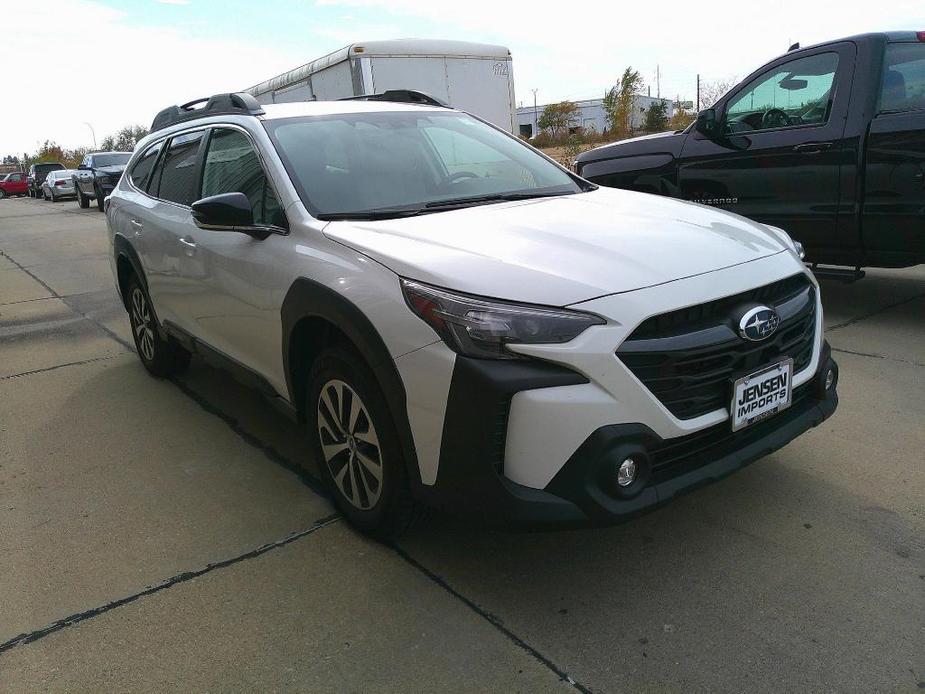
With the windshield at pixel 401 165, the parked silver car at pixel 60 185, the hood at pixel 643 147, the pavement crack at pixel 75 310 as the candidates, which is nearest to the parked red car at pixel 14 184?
the parked silver car at pixel 60 185

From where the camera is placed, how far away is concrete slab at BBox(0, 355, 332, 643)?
2898mm

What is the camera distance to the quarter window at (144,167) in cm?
503

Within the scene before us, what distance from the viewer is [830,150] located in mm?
5359

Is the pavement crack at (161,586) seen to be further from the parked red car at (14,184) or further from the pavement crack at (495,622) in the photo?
the parked red car at (14,184)

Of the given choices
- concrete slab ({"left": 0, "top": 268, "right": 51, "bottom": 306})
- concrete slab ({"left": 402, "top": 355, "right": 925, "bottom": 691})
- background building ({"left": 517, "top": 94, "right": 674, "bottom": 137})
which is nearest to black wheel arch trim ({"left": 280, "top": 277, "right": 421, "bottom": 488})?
concrete slab ({"left": 402, "top": 355, "right": 925, "bottom": 691})

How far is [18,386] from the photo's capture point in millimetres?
5332

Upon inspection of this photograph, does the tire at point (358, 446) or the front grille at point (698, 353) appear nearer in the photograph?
the front grille at point (698, 353)

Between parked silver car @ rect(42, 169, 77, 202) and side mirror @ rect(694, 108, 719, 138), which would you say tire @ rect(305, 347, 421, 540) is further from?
parked silver car @ rect(42, 169, 77, 202)

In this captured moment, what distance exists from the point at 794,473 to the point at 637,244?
4.51ft

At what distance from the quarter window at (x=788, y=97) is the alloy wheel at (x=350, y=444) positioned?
4292mm

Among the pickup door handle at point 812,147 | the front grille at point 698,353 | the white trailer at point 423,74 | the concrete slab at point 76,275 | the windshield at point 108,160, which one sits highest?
the white trailer at point 423,74

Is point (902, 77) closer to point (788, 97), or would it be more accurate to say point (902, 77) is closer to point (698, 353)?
point (788, 97)

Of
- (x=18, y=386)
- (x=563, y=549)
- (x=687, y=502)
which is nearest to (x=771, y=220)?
(x=687, y=502)

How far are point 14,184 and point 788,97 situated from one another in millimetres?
46747
